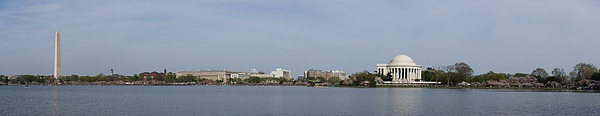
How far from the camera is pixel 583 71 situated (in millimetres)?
99188

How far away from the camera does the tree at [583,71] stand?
325 ft

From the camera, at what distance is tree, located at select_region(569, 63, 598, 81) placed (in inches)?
3896

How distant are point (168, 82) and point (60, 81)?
98.9ft

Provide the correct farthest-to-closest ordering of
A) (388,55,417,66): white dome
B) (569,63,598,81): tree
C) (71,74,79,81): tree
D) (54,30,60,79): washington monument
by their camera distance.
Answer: (71,74,79,81): tree < (388,55,417,66): white dome < (54,30,60,79): washington monument < (569,63,598,81): tree

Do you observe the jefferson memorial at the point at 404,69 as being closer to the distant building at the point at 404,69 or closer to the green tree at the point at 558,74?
the distant building at the point at 404,69

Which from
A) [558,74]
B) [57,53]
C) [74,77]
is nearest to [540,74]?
[558,74]

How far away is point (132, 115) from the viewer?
33906mm

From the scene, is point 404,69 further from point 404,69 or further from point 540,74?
point 540,74

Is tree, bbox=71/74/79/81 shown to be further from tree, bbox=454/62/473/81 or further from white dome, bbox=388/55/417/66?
tree, bbox=454/62/473/81

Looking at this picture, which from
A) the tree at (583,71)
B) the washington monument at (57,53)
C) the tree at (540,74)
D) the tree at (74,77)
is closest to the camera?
the tree at (583,71)

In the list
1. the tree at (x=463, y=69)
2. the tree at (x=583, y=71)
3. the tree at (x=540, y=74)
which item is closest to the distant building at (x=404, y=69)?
the tree at (x=463, y=69)

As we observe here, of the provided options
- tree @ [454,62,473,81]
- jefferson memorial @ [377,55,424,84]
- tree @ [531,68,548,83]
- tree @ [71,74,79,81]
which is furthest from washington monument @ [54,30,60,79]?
tree @ [531,68,548,83]

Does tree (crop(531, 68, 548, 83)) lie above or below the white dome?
below

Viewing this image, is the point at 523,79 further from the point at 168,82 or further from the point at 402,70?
the point at 168,82
